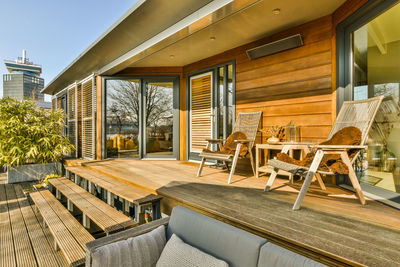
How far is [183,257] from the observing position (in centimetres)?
116

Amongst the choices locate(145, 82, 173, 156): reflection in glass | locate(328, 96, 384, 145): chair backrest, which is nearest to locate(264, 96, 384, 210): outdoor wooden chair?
locate(328, 96, 384, 145): chair backrest

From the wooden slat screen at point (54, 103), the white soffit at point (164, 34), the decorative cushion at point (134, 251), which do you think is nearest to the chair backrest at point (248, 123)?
the white soffit at point (164, 34)

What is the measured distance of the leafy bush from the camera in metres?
4.88

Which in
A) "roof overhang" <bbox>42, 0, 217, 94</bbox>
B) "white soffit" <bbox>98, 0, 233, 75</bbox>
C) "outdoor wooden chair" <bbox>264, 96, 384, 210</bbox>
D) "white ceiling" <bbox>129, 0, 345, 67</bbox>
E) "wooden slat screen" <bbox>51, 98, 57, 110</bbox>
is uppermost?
"roof overhang" <bbox>42, 0, 217, 94</bbox>

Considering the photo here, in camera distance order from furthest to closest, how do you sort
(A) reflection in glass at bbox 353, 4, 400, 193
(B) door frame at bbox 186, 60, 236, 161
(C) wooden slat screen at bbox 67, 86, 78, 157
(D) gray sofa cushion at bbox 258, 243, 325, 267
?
(C) wooden slat screen at bbox 67, 86, 78, 157
(B) door frame at bbox 186, 60, 236, 161
(A) reflection in glass at bbox 353, 4, 400, 193
(D) gray sofa cushion at bbox 258, 243, 325, 267

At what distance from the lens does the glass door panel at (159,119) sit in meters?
5.32

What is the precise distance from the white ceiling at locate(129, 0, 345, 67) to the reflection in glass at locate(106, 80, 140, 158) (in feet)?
4.41

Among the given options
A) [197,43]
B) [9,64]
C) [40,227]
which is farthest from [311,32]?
[9,64]

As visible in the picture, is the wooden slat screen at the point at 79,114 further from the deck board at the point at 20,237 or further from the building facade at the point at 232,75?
the deck board at the point at 20,237

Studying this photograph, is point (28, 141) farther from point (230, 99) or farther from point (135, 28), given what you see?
point (230, 99)

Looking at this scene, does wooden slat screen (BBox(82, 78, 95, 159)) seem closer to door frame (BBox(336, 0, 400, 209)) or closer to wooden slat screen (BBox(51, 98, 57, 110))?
wooden slat screen (BBox(51, 98, 57, 110))

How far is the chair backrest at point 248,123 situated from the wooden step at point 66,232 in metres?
2.54

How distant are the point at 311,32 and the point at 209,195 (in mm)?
2677

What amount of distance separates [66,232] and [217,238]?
169cm
